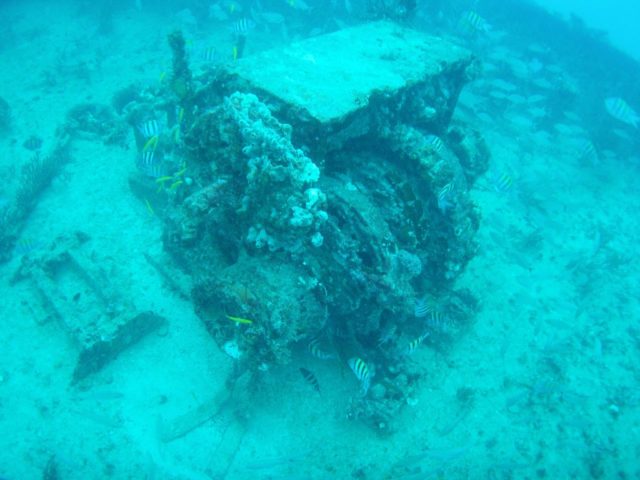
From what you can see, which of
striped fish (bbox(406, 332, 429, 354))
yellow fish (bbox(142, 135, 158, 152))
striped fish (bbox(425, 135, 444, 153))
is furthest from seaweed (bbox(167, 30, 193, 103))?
striped fish (bbox(406, 332, 429, 354))

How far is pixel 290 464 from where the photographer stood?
16.8 ft

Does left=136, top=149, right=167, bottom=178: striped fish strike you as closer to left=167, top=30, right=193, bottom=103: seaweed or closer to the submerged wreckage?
the submerged wreckage

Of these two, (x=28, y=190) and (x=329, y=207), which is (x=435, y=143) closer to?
(x=329, y=207)

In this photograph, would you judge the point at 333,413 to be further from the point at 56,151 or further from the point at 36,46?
the point at 36,46

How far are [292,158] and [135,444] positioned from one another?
169 inches

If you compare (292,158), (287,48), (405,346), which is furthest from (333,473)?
(287,48)

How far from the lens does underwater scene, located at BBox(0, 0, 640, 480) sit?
445cm

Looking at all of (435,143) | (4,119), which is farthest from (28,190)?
(435,143)

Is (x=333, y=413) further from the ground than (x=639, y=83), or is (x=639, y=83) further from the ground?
(x=639, y=83)

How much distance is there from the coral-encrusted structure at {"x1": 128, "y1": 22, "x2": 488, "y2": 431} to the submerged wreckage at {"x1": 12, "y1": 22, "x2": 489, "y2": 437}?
0.02 m

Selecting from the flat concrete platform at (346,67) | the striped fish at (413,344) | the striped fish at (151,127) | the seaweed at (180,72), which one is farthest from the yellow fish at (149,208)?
the striped fish at (413,344)

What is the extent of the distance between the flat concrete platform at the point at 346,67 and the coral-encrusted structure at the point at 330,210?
3cm

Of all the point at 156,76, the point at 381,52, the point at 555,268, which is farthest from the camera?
the point at 156,76

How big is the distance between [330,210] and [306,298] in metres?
1.10
